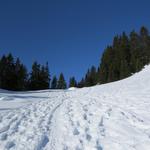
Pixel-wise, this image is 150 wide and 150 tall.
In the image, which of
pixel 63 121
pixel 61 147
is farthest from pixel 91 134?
pixel 63 121

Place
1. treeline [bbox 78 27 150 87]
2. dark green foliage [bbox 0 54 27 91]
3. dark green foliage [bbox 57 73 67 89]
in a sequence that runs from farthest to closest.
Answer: dark green foliage [bbox 57 73 67 89] → dark green foliage [bbox 0 54 27 91] → treeline [bbox 78 27 150 87]

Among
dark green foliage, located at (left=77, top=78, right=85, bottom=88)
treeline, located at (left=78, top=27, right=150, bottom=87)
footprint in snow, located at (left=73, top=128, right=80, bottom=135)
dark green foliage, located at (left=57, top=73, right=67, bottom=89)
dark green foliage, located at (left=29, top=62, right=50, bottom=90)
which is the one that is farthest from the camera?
dark green foliage, located at (left=77, top=78, right=85, bottom=88)

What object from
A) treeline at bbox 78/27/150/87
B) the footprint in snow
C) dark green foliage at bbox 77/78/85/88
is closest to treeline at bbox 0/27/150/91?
treeline at bbox 78/27/150/87

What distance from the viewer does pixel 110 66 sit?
214ft

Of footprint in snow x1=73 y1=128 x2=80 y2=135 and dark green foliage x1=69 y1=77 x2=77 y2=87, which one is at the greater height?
dark green foliage x1=69 y1=77 x2=77 y2=87

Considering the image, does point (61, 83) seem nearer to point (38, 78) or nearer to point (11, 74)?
point (38, 78)

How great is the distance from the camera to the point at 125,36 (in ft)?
219

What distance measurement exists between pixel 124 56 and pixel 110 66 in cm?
488

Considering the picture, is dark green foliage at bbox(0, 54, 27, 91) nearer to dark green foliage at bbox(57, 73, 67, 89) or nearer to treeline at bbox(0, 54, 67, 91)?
treeline at bbox(0, 54, 67, 91)

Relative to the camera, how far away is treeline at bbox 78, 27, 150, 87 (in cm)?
5491

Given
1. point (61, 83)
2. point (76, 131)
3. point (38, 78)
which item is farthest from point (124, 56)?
point (76, 131)

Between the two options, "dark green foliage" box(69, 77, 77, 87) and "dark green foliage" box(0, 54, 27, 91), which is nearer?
"dark green foliage" box(0, 54, 27, 91)

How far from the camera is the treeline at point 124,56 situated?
54906mm

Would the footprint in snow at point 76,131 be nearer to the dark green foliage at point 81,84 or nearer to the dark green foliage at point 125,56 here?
the dark green foliage at point 125,56
